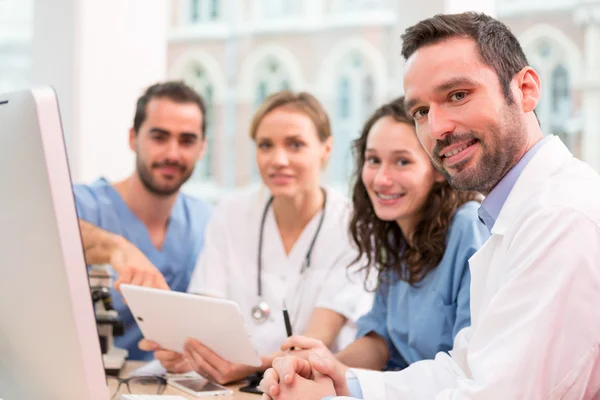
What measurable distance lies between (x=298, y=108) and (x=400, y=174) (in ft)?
1.96

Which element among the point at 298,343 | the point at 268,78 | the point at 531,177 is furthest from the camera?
the point at 268,78

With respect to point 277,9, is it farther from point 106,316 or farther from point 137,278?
point 106,316

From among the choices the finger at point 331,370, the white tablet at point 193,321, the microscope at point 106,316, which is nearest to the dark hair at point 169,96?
the microscope at point 106,316

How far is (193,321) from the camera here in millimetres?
1578

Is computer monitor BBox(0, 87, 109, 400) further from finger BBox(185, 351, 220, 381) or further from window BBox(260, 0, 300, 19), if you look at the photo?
window BBox(260, 0, 300, 19)

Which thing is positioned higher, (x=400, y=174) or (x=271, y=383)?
(x=400, y=174)

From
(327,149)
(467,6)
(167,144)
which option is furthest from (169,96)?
(467,6)

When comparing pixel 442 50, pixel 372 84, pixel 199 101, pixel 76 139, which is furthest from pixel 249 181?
pixel 442 50

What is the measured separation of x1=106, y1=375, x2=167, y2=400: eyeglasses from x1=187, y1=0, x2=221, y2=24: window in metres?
5.56

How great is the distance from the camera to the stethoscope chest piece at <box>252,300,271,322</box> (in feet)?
6.99

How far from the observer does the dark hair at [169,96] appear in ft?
8.36

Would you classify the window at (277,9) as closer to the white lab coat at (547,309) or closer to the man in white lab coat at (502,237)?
the man in white lab coat at (502,237)

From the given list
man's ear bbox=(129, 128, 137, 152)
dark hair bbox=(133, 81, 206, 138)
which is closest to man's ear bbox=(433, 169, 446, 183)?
dark hair bbox=(133, 81, 206, 138)

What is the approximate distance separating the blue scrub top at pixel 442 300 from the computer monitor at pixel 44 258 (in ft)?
3.07
